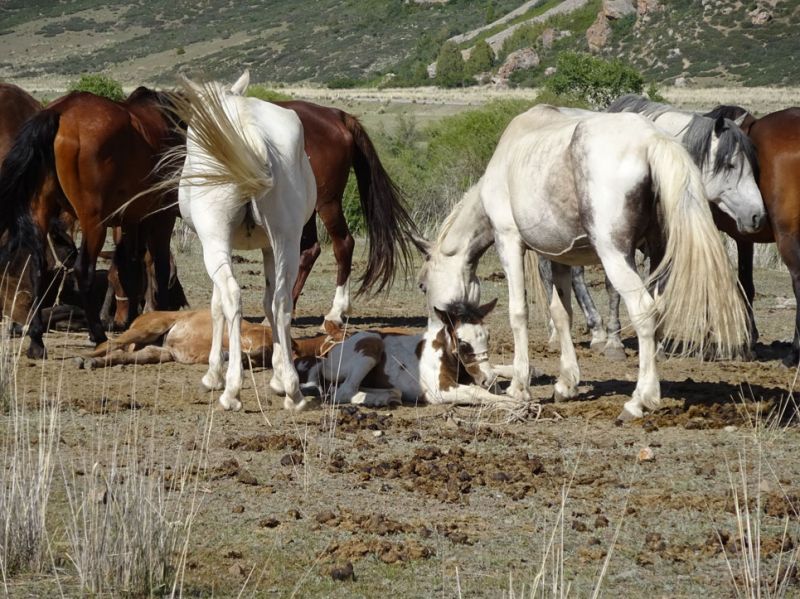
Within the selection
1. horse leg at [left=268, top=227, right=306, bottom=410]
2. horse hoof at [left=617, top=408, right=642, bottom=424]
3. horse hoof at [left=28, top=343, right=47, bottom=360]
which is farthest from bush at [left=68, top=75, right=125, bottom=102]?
horse hoof at [left=617, top=408, right=642, bottom=424]

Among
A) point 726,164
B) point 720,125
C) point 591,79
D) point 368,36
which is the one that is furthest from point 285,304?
point 368,36

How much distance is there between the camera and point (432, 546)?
201 inches

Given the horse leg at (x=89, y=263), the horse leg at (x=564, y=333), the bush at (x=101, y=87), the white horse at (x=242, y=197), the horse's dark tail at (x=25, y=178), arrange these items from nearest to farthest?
the white horse at (x=242, y=197) < the horse leg at (x=564, y=333) < the horse's dark tail at (x=25, y=178) < the horse leg at (x=89, y=263) < the bush at (x=101, y=87)

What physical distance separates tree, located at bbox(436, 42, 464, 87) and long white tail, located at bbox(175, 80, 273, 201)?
76.2 m

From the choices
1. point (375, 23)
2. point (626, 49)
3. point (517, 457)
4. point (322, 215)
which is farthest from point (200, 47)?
point (517, 457)

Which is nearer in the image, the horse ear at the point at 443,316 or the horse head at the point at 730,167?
the horse ear at the point at 443,316

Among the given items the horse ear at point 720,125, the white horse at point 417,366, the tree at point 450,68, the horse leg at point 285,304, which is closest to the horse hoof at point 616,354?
the white horse at point 417,366

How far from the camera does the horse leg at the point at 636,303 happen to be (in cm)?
739

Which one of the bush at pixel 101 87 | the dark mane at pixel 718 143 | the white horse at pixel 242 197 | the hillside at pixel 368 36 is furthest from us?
the hillside at pixel 368 36

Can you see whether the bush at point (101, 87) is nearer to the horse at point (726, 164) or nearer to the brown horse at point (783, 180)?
the horse at point (726, 164)

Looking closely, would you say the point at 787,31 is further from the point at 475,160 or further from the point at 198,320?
the point at 198,320

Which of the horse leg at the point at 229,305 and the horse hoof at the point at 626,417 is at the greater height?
the horse leg at the point at 229,305

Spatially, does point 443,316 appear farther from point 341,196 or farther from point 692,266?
point 341,196

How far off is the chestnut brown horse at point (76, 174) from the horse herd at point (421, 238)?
2 cm
